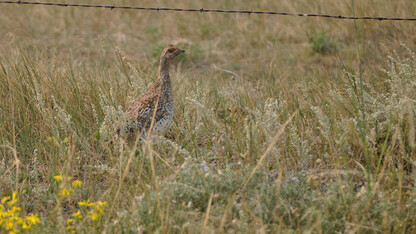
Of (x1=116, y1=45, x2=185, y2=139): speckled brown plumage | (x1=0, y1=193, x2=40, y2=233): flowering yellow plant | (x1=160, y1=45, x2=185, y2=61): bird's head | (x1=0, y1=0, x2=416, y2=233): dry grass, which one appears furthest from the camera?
(x1=160, y1=45, x2=185, y2=61): bird's head

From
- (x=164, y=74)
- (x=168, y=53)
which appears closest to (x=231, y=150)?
(x=164, y=74)

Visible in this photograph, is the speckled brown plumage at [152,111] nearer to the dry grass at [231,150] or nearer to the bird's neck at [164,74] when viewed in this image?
the bird's neck at [164,74]

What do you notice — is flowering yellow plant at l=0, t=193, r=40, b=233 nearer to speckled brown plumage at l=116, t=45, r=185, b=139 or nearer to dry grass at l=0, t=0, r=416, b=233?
dry grass at l=0, t=0, r=416, b=233

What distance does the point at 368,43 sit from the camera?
882 centimetres

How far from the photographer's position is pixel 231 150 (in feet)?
15.9

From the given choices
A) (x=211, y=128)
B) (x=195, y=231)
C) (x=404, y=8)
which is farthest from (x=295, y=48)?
(x=195, y=231)

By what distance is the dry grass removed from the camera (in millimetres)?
3674

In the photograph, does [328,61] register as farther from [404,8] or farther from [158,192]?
[158,192]

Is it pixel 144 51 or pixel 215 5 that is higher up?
pixel 215 5

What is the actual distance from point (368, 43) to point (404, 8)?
1.13 meters

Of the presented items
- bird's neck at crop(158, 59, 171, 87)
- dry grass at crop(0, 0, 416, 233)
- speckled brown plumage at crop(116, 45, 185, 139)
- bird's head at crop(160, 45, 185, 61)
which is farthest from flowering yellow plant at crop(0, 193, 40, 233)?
bird's head at crop(160, 45, 185, 61)

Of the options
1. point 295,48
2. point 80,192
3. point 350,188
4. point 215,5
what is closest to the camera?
point 350,188

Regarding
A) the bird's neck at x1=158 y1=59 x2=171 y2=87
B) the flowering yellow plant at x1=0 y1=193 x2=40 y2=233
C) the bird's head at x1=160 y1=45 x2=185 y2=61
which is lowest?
the flowering yellow plant at x1=0 y1=193 x2=40 y2=233

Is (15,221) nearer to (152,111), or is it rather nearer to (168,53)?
(152,111)
